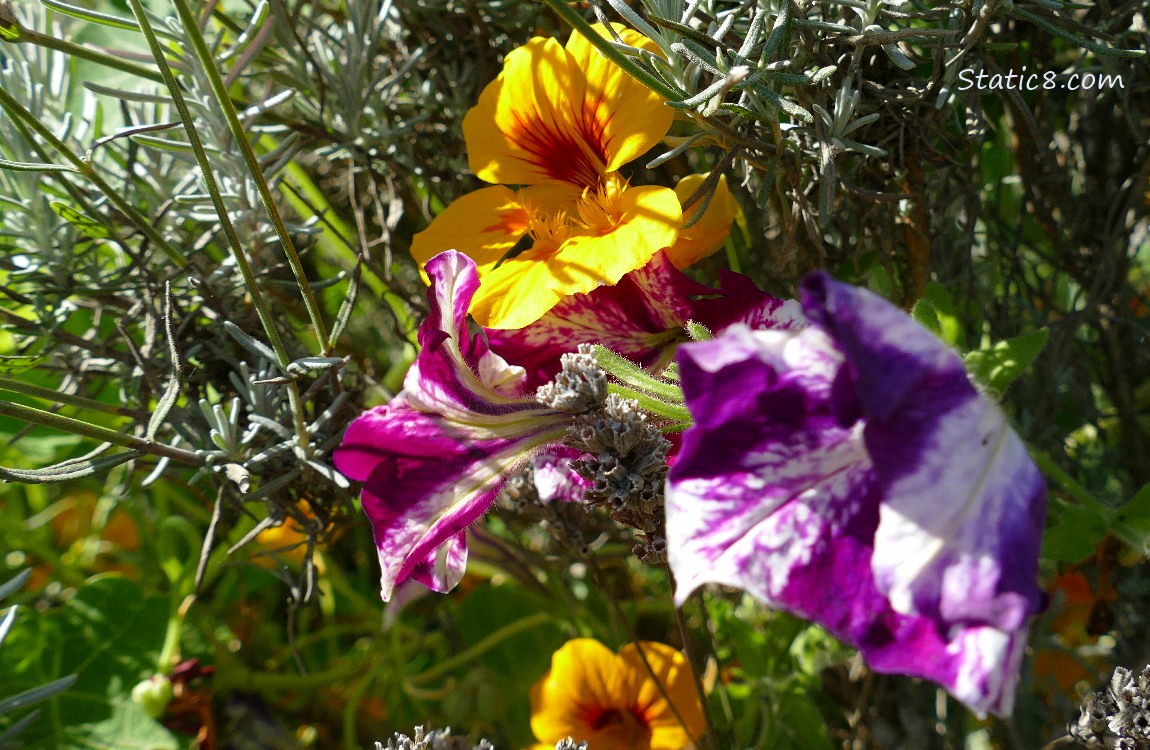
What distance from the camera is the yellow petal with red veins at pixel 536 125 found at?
58cm

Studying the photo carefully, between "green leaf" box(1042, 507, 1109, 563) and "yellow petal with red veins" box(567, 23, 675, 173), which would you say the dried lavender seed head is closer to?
"yellow petal with red veins" box(567, 23, 675, 173)

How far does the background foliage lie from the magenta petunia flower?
0.06 m

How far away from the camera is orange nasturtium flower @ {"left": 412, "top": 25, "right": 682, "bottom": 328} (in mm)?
517

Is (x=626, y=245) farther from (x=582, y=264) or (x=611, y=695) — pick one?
(x=611, y=695)

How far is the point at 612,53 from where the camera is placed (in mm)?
474

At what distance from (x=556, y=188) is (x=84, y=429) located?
1.13 feet

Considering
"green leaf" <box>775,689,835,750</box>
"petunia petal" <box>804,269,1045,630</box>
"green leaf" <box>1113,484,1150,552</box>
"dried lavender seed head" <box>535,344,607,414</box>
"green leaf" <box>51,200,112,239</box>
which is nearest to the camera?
"petunia petal" <box>804,269,1045,630</box>

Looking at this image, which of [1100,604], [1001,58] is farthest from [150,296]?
[1100,604]

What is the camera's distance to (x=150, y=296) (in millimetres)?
653

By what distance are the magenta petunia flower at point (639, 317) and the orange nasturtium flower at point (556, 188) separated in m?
0.04

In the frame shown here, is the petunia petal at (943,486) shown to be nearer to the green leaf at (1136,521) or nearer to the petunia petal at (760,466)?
the petunia petal at (760,466)

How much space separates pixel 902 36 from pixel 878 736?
25.0 inches

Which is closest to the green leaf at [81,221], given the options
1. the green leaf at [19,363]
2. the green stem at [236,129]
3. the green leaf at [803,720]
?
the green leaf at [19,363]

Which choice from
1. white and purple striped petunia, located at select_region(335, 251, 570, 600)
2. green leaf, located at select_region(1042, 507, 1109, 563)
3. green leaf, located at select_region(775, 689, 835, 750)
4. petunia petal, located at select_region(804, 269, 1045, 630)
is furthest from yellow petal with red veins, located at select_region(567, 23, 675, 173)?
green leaf, located at select_region(775, 689, 835, 750)
